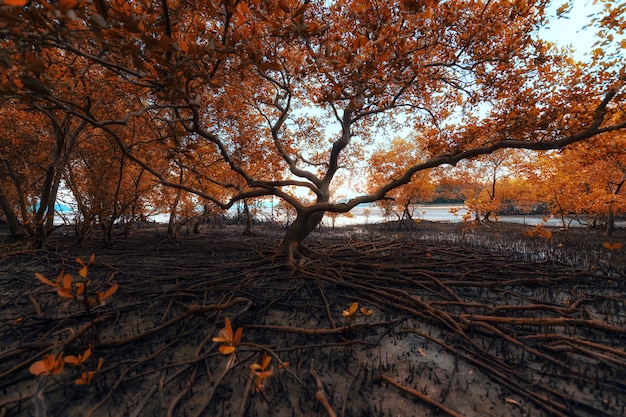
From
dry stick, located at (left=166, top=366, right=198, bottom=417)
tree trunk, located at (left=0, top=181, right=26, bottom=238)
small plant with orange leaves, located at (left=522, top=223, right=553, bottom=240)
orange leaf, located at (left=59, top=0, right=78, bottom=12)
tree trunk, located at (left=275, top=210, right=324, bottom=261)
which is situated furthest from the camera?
tree trunk, located at (left=0, top=181, right=26, bottom=238)

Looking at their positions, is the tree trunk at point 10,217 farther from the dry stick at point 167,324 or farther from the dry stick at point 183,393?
the dry stick at point 183,393

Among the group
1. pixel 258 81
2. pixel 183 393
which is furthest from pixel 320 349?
pixel 258 81

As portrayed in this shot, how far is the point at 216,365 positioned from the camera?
2.30m

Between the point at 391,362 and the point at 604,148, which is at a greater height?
the point at 604,148

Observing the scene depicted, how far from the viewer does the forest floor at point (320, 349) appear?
1828 mm

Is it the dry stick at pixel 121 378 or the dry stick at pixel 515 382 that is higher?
the dry stick at pixel 121 378

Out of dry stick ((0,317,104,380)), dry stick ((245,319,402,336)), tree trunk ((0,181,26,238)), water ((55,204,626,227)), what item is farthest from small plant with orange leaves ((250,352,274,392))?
tree trunk ((0,181,26,238))

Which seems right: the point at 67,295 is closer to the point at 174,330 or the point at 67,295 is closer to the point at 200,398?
the point at 200,398

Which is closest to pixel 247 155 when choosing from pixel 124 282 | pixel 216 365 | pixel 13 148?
pixel 124 282

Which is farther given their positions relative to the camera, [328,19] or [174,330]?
[328,19]

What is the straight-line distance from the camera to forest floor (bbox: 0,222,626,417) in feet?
6.00

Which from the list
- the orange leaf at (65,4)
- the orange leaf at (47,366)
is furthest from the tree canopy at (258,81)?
the orange leaf at (47,366)

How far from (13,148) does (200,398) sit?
1117 centimetres

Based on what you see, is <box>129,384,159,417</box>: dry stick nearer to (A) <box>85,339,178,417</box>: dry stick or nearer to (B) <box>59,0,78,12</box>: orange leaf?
(A) <box>85,339,178,417</box>: dry stick
